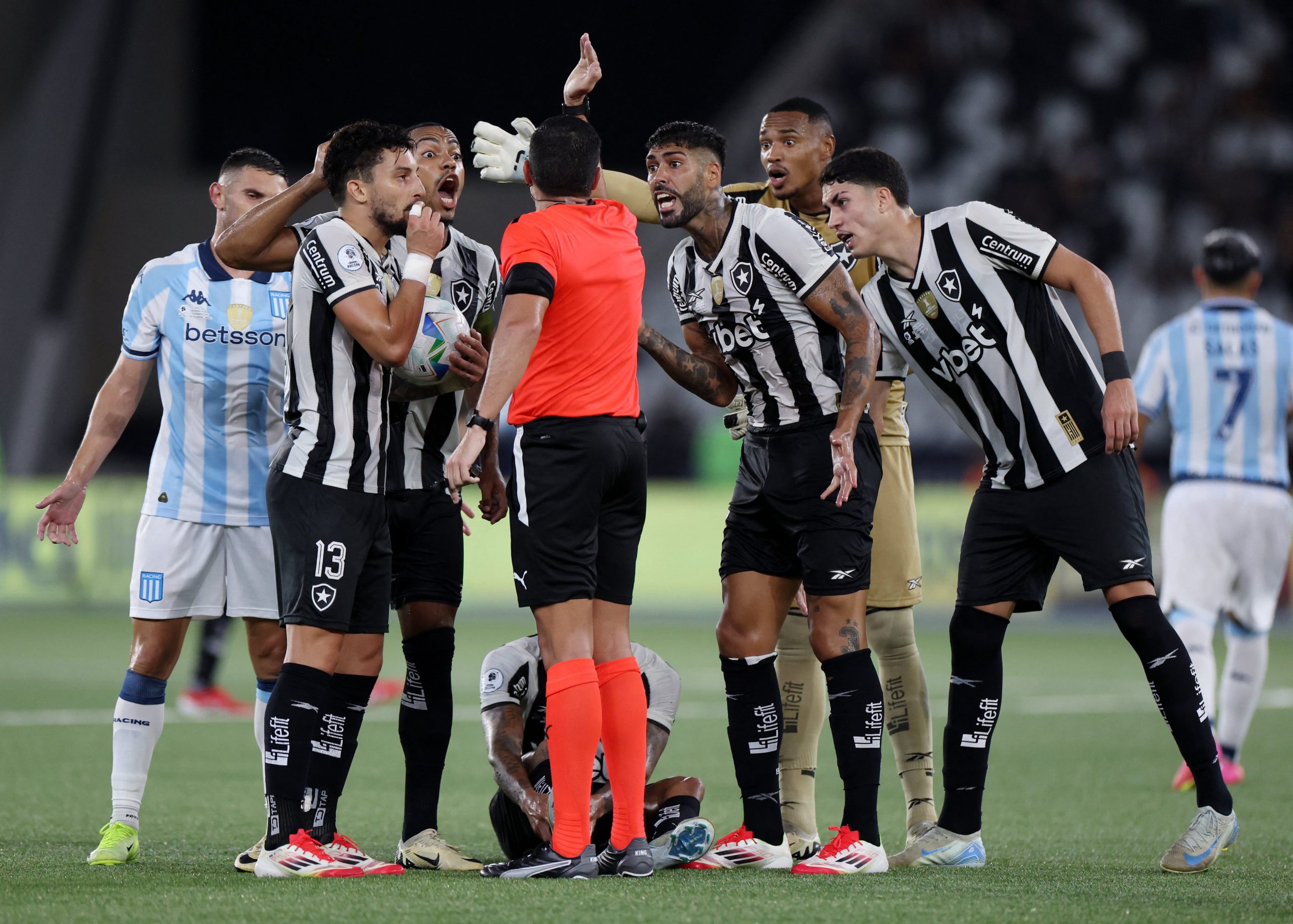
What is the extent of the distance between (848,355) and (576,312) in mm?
898

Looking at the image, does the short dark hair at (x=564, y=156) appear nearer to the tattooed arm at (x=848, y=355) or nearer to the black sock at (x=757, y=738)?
the tattooed arm at (x=848, y=355)

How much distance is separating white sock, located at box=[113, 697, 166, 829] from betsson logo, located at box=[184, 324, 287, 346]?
1303mm

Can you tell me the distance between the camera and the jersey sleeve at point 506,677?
5242 mm

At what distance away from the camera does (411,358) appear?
475 cm

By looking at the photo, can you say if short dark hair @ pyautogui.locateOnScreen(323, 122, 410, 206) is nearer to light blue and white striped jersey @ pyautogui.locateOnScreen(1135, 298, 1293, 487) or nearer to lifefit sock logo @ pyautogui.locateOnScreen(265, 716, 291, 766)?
lifefit sock logo @ pyautogui.locateOnScreen(265, 716, 291, 766)

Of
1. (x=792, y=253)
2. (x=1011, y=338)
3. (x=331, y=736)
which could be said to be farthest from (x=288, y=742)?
(x=1011, y=338)

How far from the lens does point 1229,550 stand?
294 inches

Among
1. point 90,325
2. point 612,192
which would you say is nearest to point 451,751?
point 612,192

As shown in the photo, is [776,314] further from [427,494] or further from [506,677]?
[506,677]

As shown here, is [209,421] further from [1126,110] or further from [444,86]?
[1126,110]

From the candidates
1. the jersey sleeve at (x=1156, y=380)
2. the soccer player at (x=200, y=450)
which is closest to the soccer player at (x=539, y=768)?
the soccer player at (x=200, y=450)

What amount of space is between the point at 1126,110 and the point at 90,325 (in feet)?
55.8

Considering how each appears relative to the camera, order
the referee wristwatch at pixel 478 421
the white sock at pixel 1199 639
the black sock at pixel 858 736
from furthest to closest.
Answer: the white sock at pixel 1199 639, the black sock at pixel 858 736, the referee wristwatch at pixel 478 421

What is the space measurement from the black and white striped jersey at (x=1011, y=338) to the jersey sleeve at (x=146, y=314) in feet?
8.69
